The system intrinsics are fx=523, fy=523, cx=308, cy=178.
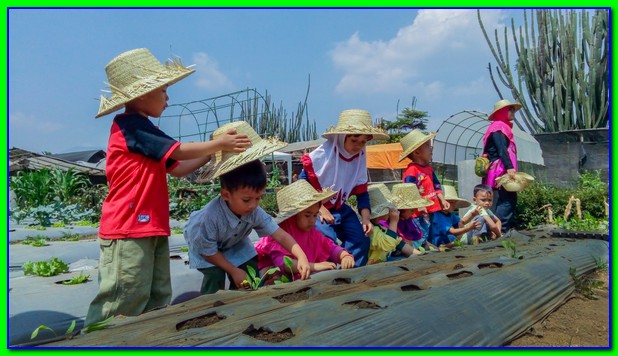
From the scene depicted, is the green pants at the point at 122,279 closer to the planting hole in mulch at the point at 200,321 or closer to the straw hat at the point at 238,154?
the straw hat at the point at 238,154

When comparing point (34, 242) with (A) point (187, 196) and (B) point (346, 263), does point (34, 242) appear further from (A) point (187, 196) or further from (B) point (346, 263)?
(A) point (187, 196)

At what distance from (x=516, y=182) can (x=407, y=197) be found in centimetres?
143

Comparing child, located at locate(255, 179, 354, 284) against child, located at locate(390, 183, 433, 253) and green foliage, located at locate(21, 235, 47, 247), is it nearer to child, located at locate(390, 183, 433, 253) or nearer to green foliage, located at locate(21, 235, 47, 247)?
child, located at locate(390, 183, 433, 253)

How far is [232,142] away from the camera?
2414 millimetres

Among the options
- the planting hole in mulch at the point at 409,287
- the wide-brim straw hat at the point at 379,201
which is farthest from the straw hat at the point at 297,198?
the planting hole in mulch at the point at 409,287

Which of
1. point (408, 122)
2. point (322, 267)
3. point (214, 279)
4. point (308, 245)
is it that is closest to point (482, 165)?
point (308, 245)

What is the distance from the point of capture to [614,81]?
2258mm

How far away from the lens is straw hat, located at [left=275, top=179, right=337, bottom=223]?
10.2 ft

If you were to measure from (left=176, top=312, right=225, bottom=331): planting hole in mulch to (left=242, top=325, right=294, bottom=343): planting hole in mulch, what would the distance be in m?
0.22

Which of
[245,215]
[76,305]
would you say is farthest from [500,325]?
[76,305]

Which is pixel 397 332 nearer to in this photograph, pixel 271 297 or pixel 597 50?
pixel 271 297

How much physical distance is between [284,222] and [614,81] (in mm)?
1916

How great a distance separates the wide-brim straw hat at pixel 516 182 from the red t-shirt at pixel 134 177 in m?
3.95

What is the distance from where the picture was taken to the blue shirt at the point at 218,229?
2684mm
